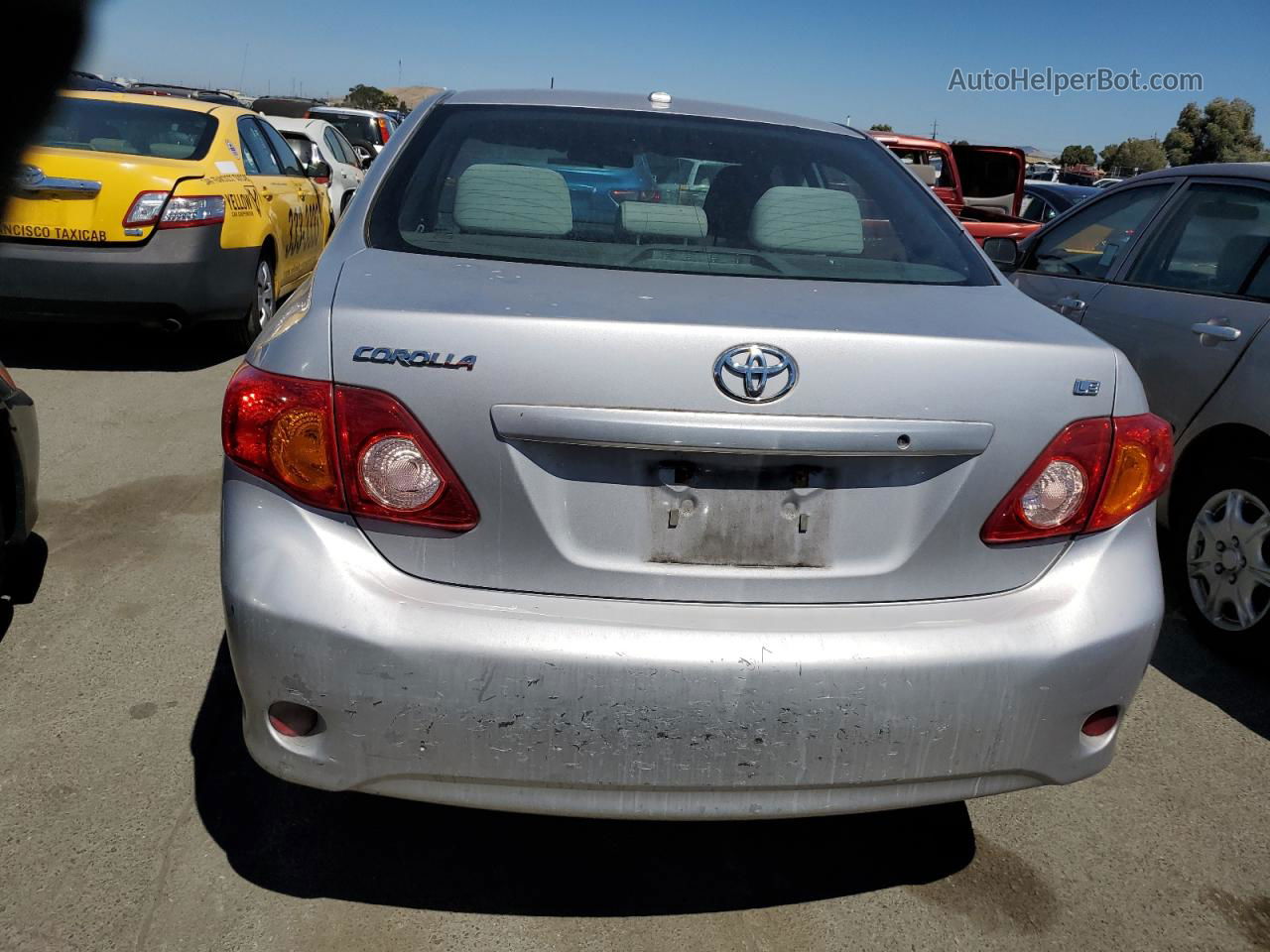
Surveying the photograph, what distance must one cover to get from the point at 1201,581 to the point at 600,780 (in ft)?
8.95

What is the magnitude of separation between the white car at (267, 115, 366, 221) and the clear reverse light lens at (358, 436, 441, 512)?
11200 mm

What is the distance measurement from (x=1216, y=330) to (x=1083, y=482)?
2075 millimetres

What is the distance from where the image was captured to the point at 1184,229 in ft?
14.1

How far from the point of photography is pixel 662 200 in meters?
2.80

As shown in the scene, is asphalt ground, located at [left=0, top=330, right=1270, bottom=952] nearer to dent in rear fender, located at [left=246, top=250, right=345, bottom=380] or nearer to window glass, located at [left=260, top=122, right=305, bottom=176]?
dent in rear fender, located at [left=246, top=250, right=345, bottom=380]

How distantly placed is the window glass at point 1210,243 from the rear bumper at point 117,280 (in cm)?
502

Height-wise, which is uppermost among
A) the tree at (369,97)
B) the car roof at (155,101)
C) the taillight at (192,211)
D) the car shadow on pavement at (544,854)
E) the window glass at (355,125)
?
the car roof at (155,101)

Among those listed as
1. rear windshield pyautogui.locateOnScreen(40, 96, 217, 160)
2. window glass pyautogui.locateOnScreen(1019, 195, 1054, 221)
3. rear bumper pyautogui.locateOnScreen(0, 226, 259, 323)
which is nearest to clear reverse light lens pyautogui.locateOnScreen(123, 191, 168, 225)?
rear bumper pyautogui.locateOnScreen(0, 226, 259, 323)

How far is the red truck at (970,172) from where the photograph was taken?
39.7 ft

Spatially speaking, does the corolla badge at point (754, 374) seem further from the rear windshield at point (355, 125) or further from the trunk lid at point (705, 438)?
the rear windshield at point (355, 125)

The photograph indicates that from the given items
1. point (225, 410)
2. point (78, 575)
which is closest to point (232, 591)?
point (225, 410)

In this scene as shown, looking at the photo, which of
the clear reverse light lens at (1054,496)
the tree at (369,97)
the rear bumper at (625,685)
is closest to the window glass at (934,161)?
the clear reverse light lens at (1054,496)

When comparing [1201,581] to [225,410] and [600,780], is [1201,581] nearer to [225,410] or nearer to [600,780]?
[600,780]

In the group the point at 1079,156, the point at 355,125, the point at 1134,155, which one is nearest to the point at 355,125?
the point at 355,125
